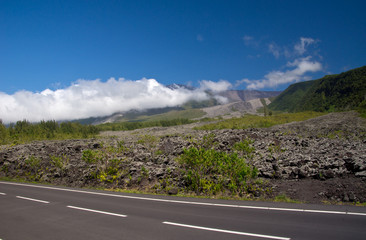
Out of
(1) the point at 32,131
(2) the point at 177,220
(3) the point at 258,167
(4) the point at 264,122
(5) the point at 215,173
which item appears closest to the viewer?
(2) the point at 177,220

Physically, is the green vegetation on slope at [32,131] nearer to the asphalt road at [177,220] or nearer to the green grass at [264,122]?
the green grass at [264,122]

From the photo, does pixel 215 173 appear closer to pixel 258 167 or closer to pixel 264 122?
pixel 258 167

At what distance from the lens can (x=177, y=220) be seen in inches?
302

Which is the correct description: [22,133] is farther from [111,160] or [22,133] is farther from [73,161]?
[111,160]

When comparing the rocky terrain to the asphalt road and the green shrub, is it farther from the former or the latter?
the asphalt road

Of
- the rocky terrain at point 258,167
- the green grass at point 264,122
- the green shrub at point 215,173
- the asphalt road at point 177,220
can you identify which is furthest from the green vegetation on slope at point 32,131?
the green shrub at point 215,173

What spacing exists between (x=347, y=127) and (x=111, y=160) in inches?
1063

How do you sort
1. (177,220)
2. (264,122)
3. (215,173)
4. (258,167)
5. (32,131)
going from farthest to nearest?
(32,131) → (264,122) → (258,167) → (215,173) → (177,220)

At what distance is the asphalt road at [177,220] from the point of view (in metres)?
6.30

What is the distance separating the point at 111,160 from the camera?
17.2 meters

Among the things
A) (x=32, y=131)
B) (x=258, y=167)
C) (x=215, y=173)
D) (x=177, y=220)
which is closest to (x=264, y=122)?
(x=258, y=167)

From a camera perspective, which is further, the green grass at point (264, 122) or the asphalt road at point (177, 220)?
the green grass at point (264, 122)

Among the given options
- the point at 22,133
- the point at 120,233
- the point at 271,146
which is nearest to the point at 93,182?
the point at 120,233

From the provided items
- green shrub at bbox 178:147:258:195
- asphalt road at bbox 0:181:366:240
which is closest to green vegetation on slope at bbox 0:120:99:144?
asphalt road at bbox 0:181:366:240
